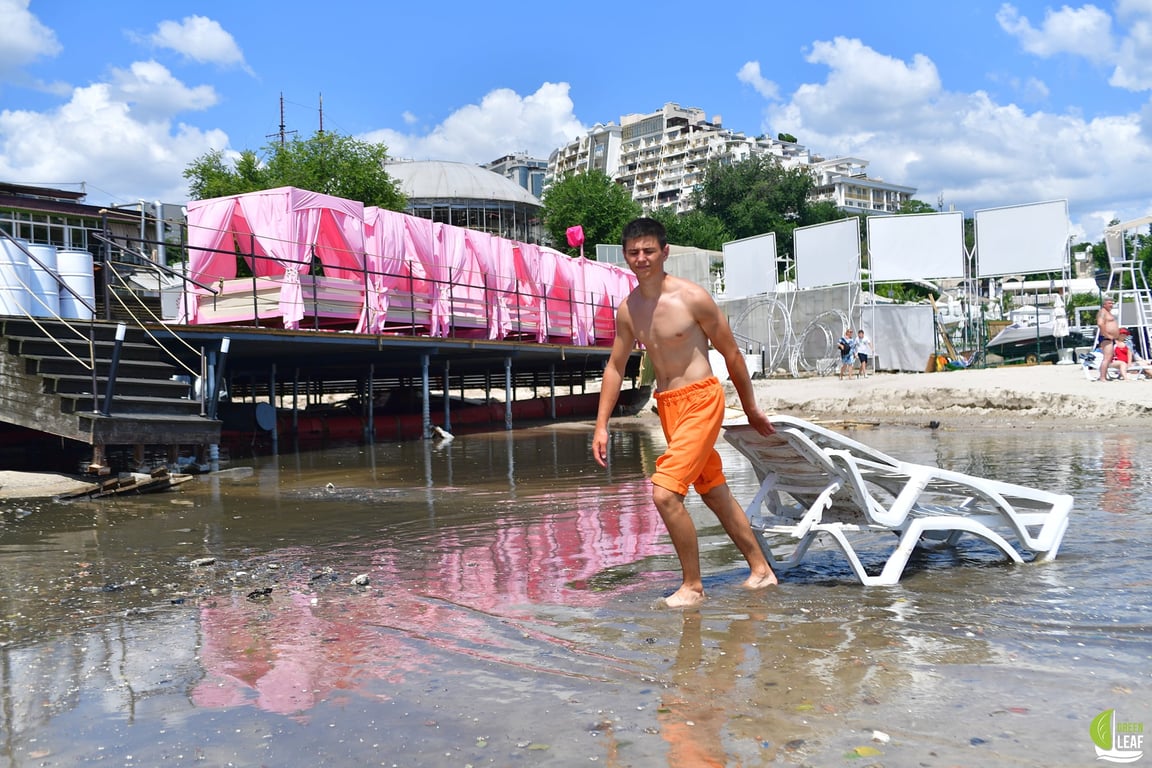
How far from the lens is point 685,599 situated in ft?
14.8

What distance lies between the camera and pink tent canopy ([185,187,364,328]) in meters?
16.6

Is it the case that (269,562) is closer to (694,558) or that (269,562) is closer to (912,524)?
(694,558)

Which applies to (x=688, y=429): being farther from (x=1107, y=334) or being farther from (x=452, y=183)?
(x=452, y=183)

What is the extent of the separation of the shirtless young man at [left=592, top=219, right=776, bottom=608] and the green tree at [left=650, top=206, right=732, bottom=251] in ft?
226

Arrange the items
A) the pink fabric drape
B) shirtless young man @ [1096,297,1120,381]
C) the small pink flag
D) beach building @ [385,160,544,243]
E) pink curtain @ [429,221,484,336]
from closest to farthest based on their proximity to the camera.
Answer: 1. shirtless young man @ [1096,297,1120,381]
2. the pink fabric drape
3. pink curtain @ [429,221,484,336]
4. the small pink flag
5. beach building @ [385,160,544,243]

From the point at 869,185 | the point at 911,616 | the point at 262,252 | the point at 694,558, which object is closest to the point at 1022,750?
the point at 911,616

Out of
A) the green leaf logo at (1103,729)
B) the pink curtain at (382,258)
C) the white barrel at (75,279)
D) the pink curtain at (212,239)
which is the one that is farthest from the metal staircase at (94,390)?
the green leaf logo at (1103,729)

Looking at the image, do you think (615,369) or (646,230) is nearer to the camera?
(646,230)

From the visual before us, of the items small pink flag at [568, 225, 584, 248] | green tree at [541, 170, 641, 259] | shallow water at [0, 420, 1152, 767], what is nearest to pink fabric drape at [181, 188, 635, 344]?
small pink flag at [568, 225, 584, 248]

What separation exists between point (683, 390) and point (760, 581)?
113 centimetres

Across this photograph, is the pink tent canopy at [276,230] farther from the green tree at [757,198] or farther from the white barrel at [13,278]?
the green tree at [757,198]

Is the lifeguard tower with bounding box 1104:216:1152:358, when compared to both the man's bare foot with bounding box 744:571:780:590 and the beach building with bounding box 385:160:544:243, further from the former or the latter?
→ the beach building with bounding box 385:160:544:243

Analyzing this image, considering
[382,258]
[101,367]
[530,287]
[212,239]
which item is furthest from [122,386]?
[530,287]

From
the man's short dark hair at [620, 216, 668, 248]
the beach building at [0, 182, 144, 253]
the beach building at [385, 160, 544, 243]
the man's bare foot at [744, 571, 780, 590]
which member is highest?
the beach building at [385, 160, 544, 243]
